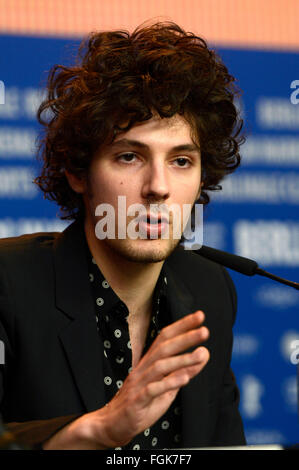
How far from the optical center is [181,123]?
5.57 ft

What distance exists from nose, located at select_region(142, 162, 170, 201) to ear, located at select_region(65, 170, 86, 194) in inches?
12.4

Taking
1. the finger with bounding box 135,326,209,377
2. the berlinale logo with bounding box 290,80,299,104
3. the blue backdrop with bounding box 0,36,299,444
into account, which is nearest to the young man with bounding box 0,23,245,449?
the finger with bounding box 135,326,209,377

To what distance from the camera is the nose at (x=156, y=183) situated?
1.55 metres

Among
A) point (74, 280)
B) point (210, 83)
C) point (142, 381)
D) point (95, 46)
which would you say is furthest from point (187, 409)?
point (95, 46)

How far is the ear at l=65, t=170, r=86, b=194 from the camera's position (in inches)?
73.2

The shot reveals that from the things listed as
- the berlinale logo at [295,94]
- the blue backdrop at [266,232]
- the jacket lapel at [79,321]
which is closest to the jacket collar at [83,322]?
the jacket lapel at [79,321]

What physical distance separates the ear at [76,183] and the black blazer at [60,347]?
11 centimetres

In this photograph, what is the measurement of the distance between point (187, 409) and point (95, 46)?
3.48ft

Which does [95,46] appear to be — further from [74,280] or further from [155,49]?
[74,280]

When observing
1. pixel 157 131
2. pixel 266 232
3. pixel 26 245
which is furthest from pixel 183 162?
pixel 266 232

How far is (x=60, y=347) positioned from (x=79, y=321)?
0.08m

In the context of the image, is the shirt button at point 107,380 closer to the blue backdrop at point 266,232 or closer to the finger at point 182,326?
the finger at point 182,326

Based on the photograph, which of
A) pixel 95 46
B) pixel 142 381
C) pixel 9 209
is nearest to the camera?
pixel 142 381

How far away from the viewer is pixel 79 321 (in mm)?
1590
